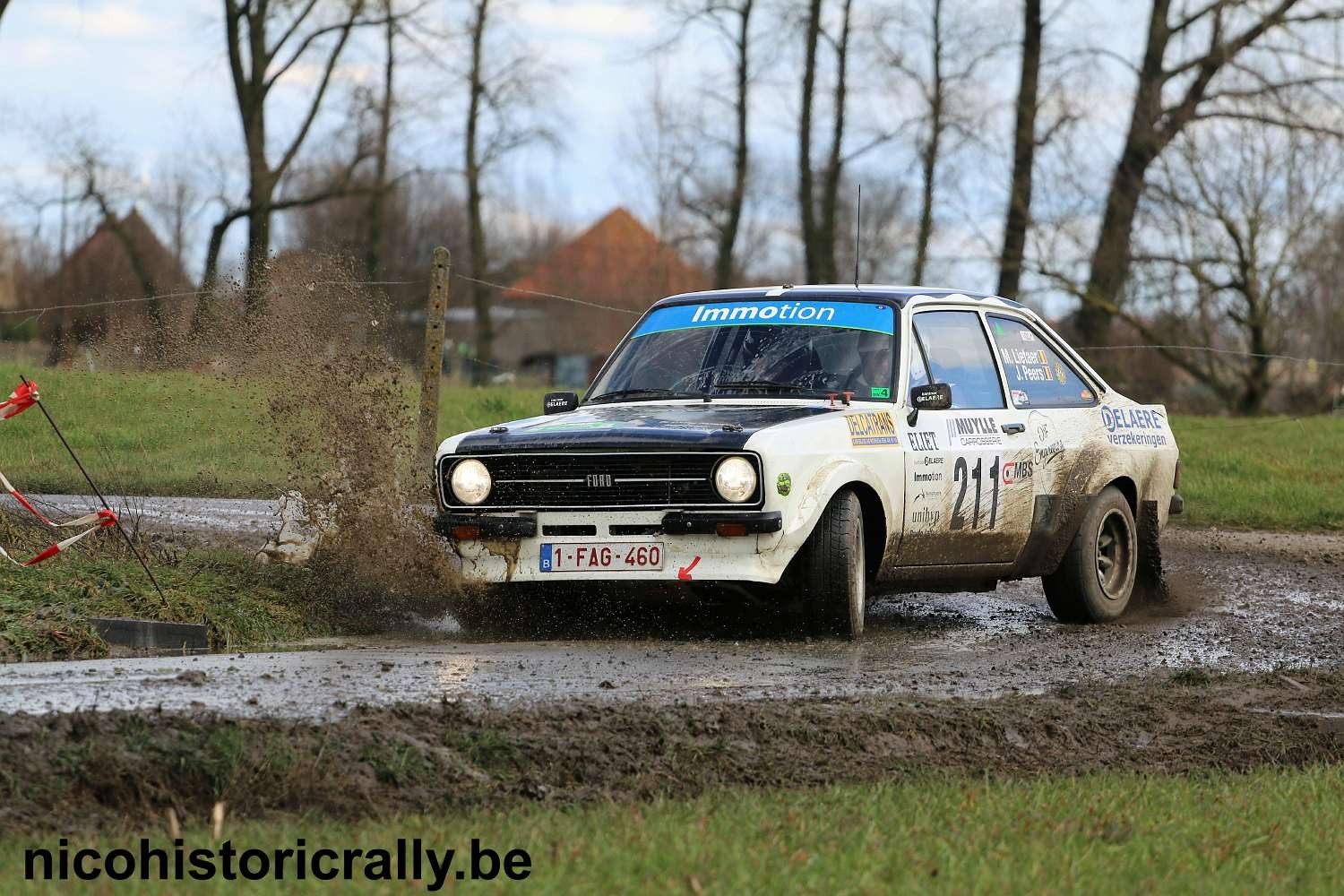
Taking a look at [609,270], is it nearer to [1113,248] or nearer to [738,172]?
[738,172]

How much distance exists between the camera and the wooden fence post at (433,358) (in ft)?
42.2

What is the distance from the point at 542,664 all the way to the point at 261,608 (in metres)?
2.37

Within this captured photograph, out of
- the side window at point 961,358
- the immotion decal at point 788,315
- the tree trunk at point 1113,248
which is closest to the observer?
the immotion decal at point 788,315

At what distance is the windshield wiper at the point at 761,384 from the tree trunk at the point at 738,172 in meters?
30.7

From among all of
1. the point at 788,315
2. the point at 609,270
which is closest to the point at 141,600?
the point at 788,315

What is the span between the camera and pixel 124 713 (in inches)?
199

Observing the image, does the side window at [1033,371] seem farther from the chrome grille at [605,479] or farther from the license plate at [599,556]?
the license plate at [599,556]

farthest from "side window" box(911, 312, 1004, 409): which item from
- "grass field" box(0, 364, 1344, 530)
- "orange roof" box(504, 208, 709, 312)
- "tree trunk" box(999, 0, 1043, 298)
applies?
"orange roof" box(504, 208, 709, 312)

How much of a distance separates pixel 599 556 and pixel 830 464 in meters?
1.19

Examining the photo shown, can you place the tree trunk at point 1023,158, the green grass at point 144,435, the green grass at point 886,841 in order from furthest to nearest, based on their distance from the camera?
1. the tree trunk at point 1023,158
2. the green grass at point 144,435
3. the green grass at point 886,841

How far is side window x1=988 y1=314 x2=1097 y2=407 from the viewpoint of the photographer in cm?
988

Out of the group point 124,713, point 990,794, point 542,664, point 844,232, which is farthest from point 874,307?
point 844,232

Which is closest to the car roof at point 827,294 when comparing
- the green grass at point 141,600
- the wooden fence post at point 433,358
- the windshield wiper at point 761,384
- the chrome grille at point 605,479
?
the windshield wiper at point 761,384

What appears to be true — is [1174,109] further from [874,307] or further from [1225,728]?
[1225,728]
